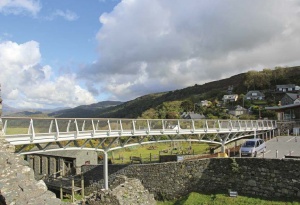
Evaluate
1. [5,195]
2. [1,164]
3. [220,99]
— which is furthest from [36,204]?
[220,99]

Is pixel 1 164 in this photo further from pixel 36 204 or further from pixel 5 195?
pixel 36 204

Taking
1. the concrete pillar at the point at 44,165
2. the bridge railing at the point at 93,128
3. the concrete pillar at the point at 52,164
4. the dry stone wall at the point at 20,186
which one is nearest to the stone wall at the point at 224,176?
the bridge railing at the point at 93,128

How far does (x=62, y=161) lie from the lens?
31.7 metres

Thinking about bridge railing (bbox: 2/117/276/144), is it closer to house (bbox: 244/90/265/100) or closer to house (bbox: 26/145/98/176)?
house (bbox: 26/145/98/176)

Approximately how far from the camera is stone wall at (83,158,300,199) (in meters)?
16.8

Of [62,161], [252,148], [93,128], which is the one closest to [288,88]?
[252,148]

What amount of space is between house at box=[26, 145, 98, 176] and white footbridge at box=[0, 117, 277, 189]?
6718 mm

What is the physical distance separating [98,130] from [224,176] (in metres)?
9.18

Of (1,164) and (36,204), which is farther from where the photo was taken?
(1,164)

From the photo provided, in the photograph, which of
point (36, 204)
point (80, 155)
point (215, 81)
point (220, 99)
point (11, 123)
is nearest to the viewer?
point (36, 204)

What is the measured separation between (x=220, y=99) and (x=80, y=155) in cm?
8740

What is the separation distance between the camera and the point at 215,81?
604ft

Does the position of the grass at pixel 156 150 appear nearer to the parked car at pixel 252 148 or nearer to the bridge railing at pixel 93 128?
the bridge railing at pixel 93 128

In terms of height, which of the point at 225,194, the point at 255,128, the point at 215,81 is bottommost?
the point at 225,194
